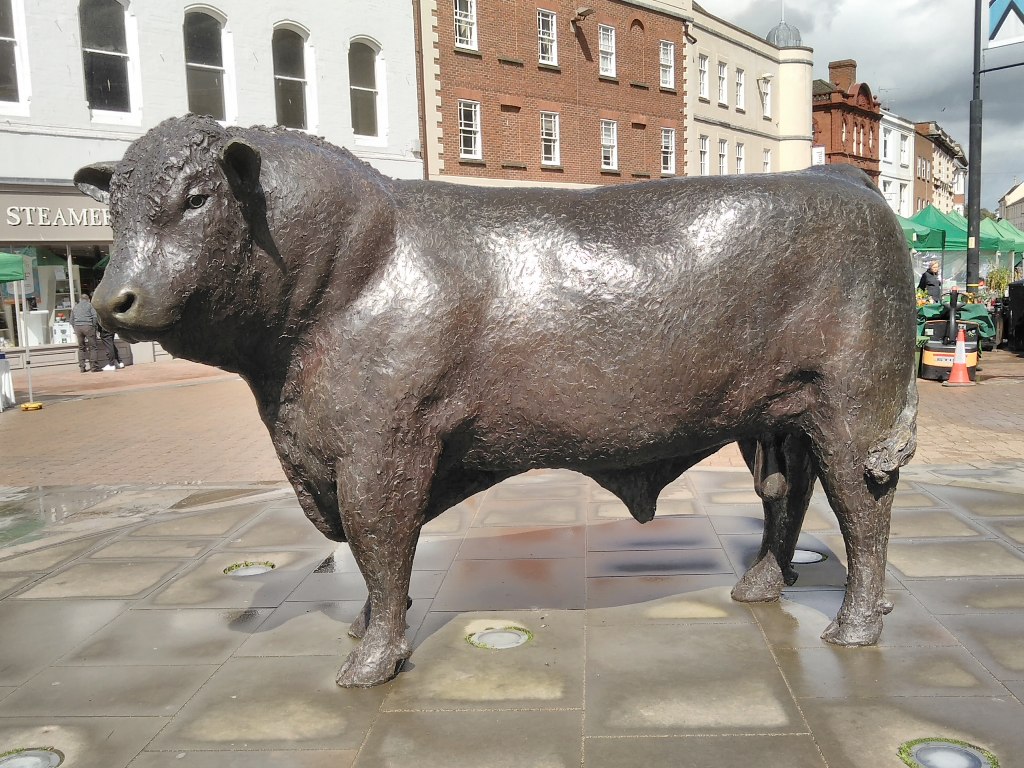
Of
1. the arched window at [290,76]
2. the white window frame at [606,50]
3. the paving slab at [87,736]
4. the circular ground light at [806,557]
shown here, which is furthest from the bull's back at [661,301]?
the white window frame at [606,50]

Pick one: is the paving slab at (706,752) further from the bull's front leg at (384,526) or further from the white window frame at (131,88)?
the white window frame at (131,88)

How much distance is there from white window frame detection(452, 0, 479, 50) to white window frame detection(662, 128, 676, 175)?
825 centimetres

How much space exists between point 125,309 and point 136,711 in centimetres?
149

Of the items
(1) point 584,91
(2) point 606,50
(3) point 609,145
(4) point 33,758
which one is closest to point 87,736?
(4) point 33,758

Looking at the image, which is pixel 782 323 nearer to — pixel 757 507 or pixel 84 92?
pixel 757 507

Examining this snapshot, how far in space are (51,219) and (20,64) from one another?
8.86 ft

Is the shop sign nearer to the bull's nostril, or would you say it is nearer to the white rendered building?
the white rendered building

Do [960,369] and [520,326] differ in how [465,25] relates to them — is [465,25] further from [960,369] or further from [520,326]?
[520,326]

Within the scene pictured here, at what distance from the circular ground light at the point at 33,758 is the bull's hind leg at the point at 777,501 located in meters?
2.76

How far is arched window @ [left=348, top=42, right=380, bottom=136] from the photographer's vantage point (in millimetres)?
19672

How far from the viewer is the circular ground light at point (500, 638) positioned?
3543 millimetres

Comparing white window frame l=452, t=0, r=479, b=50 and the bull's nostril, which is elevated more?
white window frame l=452, t=0, r=479, b=50

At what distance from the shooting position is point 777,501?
3943 millimetres

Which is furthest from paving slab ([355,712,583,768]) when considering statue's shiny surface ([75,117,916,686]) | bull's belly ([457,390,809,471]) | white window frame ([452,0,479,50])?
white window frame ([452,0,479,50])
